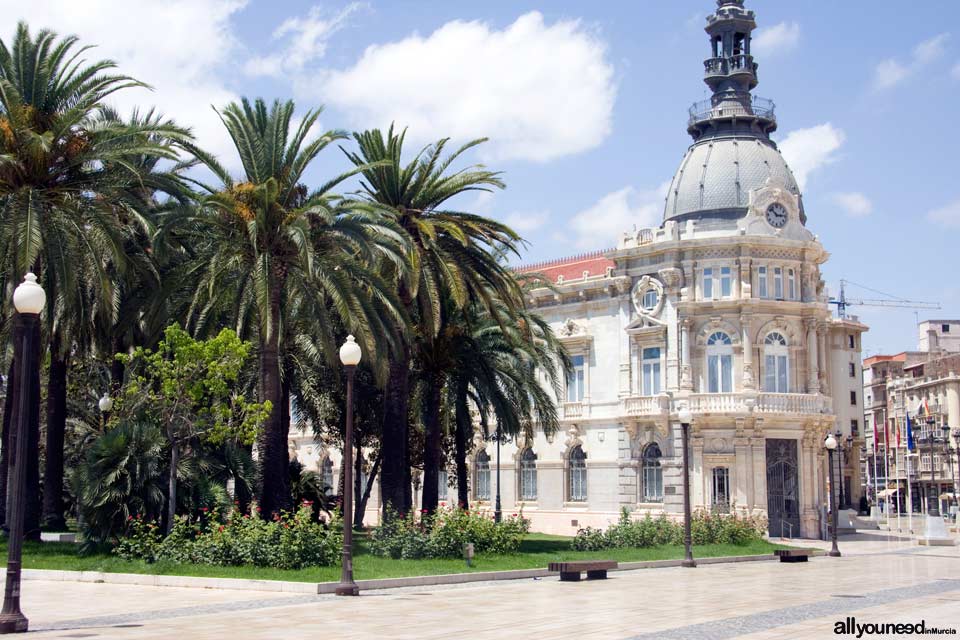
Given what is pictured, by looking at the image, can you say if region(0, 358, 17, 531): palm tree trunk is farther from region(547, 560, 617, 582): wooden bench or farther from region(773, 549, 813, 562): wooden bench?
region(773, 549, 813, 562): wooden bench

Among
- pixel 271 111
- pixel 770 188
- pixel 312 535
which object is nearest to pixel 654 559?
pixel 312 535

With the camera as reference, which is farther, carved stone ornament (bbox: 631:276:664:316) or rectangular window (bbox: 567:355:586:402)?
rectangular window (bbox: 567:355:586:402)

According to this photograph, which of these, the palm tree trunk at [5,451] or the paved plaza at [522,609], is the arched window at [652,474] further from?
the palm tree trunk at [5,451]

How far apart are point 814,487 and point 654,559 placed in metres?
20.7

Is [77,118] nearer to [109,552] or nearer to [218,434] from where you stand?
[218,434]

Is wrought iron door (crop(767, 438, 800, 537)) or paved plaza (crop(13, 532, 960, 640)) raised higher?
wrought iron door (crop(767, 438, 800, 537))

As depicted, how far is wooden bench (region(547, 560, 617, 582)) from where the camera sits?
25188 mm

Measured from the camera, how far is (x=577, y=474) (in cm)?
5434

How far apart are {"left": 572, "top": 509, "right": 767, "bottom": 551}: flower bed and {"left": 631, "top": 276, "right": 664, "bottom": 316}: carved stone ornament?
12.8 m

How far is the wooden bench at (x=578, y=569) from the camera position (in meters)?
25.2

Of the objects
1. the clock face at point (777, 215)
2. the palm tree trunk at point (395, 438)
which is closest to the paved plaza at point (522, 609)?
the palm tree trunk at point (395, 438)

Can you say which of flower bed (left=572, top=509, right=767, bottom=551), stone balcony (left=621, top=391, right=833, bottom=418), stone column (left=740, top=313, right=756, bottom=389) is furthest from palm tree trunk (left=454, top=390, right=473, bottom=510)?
stone column (left=740, top=313, right=756, bottom=389)

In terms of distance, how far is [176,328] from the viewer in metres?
27.0

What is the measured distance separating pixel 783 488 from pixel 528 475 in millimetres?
13339
